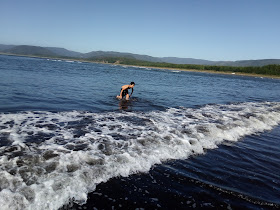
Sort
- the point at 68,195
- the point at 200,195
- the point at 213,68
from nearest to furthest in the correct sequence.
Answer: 1. the point at 68,195
2. the point at 200,195
3. the point at 213,68

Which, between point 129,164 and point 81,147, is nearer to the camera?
point 129,164

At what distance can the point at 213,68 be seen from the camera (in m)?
171

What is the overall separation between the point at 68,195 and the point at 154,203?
1.86m

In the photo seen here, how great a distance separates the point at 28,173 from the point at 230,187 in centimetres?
512

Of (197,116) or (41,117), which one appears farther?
(197,116)

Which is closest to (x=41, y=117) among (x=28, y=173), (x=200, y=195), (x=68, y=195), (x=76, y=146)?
(x=76, y=146)

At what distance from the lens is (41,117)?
1034cm

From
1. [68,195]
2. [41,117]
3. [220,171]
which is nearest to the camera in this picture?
[68,195]

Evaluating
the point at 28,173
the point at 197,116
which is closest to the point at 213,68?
the point at 197,116

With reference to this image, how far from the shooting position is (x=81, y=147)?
7.05 metres

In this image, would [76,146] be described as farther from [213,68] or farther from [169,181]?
[213,68]

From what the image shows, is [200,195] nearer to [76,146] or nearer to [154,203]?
[154,203]

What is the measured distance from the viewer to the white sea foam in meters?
4.58

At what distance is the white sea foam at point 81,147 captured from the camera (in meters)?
4.58
